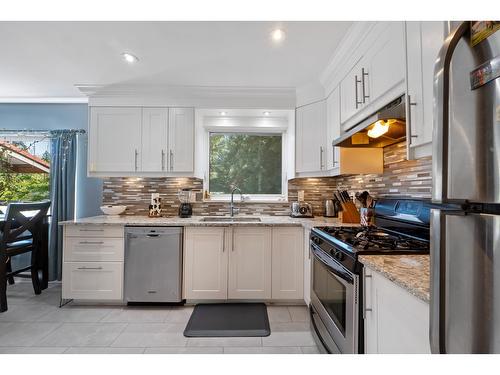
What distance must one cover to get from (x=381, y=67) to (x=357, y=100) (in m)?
0.35

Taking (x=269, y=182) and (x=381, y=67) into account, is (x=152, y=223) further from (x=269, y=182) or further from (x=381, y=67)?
(x=381, y=67)

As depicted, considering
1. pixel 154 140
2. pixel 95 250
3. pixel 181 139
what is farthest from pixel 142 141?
pixel 95 250

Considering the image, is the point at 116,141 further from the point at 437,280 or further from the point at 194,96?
the point at 437,280

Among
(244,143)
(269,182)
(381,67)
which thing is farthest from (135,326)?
(381,67)

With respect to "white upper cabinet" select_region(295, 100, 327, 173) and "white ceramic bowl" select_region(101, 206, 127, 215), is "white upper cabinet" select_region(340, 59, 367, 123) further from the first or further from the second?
"white ceramic bowl" select_region(101, 206, 127, 215)

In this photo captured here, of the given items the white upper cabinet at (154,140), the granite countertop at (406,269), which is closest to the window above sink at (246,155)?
the white upper cabinet at (154,140)

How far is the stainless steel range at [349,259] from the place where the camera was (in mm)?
1238

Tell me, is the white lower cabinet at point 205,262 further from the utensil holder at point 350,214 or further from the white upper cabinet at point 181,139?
the utensil holder at point 350,214

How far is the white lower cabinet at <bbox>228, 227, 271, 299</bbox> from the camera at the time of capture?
8.32ft

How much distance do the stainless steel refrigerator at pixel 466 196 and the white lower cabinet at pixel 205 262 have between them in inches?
83.0

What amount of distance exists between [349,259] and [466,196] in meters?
0.84

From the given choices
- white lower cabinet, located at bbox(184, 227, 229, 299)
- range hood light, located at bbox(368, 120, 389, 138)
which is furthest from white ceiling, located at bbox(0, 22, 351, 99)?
white lower cabinet, located at bbox(184, 227, 229, 299)

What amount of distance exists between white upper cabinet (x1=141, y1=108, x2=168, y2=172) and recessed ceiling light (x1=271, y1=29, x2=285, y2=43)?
153 cm

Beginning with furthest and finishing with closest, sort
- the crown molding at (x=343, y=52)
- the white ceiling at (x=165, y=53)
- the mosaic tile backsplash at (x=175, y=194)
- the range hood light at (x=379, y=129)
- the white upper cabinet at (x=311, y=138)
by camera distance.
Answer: the mosaic tile backsplash at (x=175, y=194), the white upper cabinet at (x=311, y=138), the white ceiling at (x=165, y=53), the crown molding at (x=343, y=52), the range hood light at (x=379, y=129)
